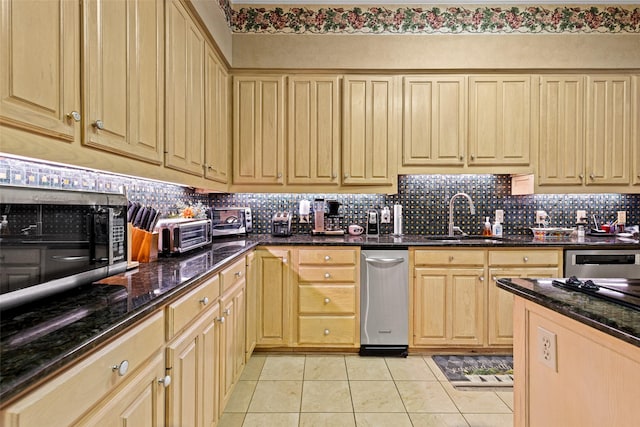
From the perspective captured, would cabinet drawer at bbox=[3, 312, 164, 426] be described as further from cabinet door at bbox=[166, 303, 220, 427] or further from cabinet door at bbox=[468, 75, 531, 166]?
cabinet door at bbox=[468, 75, 531, 166]

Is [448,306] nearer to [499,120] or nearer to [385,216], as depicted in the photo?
[385,216]

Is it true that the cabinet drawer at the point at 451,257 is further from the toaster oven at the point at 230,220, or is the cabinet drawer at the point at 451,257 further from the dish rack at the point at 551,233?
the toaster oven at the point at 230,220

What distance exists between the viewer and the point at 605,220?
11.0ft

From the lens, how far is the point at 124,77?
57.1 inches

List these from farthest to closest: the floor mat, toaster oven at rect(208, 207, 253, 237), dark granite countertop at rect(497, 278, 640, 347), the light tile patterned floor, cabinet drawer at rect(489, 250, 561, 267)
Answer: toaster oven at rect(208, 207, 253, 237), cabinet drawer at rect(489, 250, 561, 267), the floor mat, the light tile patterned floor, dark granite countertop at rect(497, 278, 640, 347)

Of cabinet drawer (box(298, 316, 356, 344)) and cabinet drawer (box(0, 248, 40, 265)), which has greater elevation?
cabinet drawer (box(0, 248, 40, 265))

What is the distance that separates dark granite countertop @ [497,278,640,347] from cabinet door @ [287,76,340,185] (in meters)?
2.10

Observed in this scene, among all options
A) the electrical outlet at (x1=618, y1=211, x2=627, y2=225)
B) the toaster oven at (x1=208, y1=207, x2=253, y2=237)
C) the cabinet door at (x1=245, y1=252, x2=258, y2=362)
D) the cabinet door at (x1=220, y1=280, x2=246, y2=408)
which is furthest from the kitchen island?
the electrical outlet at (x1=618, y1=211, x2=627, y2=225)

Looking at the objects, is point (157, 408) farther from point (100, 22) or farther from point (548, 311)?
point (100, 22)

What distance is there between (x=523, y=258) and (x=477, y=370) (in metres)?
0.95

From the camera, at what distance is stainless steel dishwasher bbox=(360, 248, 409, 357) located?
2756 millimetres

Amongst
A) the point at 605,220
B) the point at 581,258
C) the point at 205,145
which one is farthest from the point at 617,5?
the point at 205,145

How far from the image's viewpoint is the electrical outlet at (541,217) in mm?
3326

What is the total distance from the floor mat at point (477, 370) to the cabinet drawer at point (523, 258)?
2.51 feet
